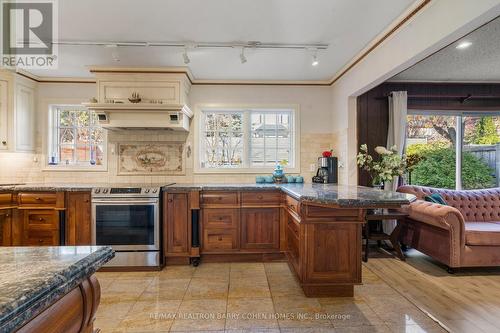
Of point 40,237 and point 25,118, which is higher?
point 25,118

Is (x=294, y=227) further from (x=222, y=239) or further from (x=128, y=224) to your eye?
(x=128, y=224)

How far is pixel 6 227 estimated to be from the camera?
3.16 metres

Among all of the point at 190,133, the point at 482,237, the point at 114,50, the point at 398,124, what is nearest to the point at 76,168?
the point at 190,133

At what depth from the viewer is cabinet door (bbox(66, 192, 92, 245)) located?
10.4 feet

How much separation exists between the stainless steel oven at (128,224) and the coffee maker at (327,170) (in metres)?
2.27

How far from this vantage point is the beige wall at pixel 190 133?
154 inches

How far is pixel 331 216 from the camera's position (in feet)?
7.61

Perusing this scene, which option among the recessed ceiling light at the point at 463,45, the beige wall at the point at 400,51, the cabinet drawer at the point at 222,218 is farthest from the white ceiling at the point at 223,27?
the cabinet drawer at the point at 222,218

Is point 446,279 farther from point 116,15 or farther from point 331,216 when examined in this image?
point 116,15

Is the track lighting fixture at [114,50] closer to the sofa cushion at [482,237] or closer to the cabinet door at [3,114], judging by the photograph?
the cabinet door at [3,114]

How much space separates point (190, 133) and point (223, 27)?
5.82 ft

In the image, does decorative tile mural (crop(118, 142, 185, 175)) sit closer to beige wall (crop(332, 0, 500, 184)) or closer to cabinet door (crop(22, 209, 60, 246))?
cabinet door (crop(22, 209, 60, 246))

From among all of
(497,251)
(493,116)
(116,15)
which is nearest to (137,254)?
(116,15)

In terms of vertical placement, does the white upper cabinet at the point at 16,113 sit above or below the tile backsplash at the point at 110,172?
above
